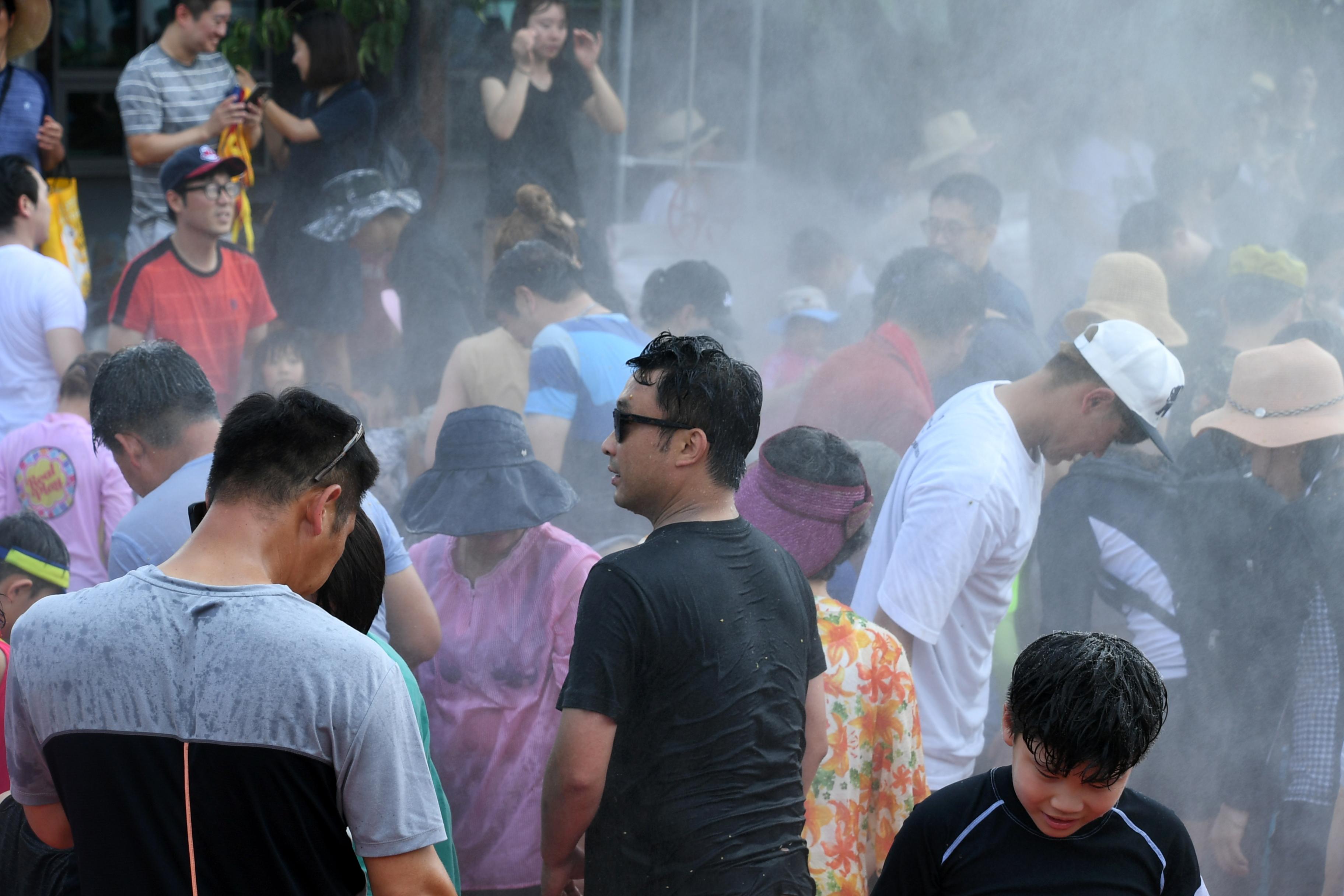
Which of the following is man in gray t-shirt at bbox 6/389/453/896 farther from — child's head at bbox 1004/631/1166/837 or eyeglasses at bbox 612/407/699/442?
child's head at bbox 1004/631/1166/837

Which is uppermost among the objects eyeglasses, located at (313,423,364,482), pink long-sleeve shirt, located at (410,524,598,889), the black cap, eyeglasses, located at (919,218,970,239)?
eyeglasses, located at (919,218,970,239)

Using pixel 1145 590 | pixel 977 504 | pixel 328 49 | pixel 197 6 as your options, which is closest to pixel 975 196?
pixel 1145 590

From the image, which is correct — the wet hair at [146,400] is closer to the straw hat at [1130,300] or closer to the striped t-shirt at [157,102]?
the striped t-shirt at [157,102]

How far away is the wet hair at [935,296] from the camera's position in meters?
3.36

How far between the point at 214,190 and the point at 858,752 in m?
2.80

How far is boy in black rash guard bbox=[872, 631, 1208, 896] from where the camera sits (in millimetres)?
1286

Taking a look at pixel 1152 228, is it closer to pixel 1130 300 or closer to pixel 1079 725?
pixel 1130 300

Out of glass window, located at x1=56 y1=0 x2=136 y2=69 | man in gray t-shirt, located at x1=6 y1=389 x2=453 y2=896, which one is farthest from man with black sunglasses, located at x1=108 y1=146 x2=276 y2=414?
glass window, located at x1=56 y1=0 x2=136 y2=69

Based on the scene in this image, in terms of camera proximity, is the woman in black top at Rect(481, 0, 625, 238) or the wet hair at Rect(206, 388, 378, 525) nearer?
the wet hair at Rect(206, 388, 378, 525)

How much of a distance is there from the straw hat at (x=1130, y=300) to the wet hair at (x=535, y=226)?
1.65 m

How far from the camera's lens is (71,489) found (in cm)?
286

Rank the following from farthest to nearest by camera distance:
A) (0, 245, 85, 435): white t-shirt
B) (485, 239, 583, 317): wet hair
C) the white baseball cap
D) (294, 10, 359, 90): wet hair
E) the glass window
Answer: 1. the glass window
2. (294, 10, 359, 90): wet hair
3. (0, 245, 85, 435): white t-shirt
4. (485, 239, 583, 317): wet hair
5. the white baseball cap

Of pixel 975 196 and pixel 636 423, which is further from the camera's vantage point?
pixel 975 196

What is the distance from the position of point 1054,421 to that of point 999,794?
108 centimetres
